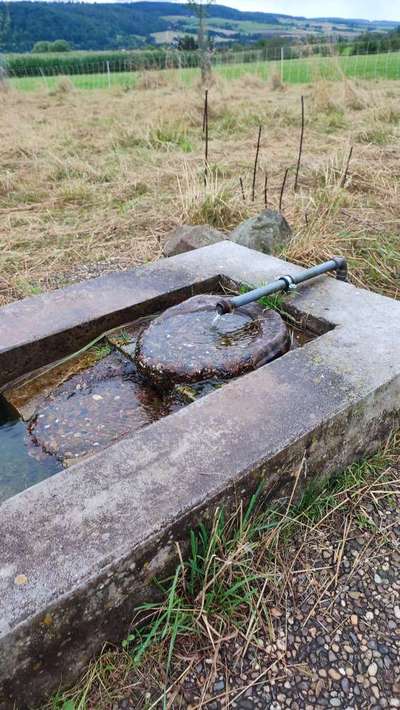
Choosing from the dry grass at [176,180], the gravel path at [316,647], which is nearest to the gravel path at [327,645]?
the gravel path at [316,647]

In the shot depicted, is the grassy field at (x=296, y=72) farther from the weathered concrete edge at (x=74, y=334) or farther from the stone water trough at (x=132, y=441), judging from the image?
the stone water trough at (x=132, y=441)

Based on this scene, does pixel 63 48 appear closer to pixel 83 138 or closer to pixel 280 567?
pixel 83 138

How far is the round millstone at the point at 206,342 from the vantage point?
2334 millimetres

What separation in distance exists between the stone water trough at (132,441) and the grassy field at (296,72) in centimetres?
996

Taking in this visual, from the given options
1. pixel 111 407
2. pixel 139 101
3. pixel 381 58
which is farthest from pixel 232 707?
pixel 381 58

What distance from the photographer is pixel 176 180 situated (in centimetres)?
611

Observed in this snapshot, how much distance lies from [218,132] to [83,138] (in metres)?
2.16

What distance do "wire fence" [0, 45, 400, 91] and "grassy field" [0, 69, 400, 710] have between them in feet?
2.75

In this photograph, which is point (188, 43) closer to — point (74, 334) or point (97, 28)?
point (74, 334)

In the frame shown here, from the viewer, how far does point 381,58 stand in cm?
1738

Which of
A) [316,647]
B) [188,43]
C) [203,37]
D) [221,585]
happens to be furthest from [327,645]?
[188,43]

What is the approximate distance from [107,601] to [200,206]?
3.96m

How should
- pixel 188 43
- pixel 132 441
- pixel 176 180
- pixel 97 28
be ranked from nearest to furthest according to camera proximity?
pixel 132 441
pixel 176 180
pixel 188 43
pixel 97 28

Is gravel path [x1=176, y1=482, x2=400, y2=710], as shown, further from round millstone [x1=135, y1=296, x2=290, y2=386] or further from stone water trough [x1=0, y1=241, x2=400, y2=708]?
round millstone [x1=135, y1=296, x2=290, y2=386]
